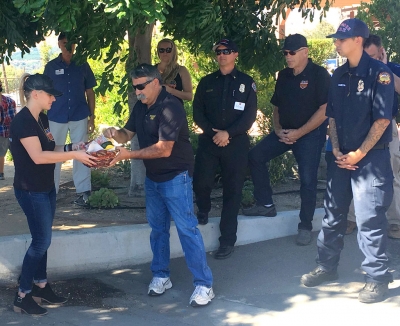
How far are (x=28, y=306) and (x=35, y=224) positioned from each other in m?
0.62

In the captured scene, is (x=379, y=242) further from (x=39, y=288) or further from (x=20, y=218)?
(x=20, y=218)

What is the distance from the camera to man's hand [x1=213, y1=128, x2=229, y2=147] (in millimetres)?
5535

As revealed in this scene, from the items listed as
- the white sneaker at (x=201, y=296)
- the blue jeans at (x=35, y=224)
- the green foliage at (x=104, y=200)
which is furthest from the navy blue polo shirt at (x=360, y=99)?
the green foliage at (x=104, y=200)

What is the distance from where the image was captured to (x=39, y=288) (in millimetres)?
4793

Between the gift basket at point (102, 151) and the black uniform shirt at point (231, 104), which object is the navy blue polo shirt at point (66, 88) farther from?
the gift basket at point (102, 151)

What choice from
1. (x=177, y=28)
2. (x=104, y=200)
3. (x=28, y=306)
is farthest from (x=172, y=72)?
(x=28, y=306)

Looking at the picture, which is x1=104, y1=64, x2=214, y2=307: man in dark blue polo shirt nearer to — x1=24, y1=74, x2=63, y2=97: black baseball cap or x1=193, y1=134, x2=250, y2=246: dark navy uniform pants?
x1=24, y1=74, x2=63, y2=97: black baseball cap

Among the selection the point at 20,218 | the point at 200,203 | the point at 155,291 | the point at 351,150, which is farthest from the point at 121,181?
the point at 351,150

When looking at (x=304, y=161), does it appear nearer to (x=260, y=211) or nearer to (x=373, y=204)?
(x=260, y=211)

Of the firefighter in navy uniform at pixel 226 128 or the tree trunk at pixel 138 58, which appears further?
the tree trunk at pixel 138 58

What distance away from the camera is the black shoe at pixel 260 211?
6285mm

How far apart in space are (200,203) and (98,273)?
1.17m

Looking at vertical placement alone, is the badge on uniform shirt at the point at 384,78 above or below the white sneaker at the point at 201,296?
above

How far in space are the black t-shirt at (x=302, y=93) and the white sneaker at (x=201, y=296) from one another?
2.04m
